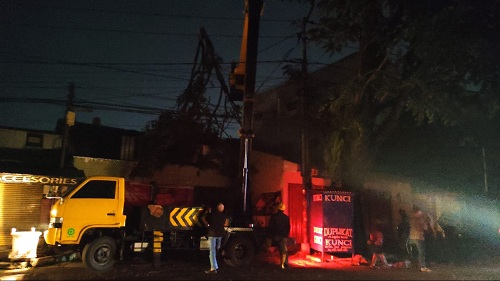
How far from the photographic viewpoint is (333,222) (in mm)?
12844

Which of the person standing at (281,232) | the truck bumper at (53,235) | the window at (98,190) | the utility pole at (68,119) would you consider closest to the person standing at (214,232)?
the person standing at (281,232)

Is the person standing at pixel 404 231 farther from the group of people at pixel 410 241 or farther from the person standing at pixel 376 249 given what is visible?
the person standing at pixel 376 249

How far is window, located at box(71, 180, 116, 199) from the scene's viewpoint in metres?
10.1

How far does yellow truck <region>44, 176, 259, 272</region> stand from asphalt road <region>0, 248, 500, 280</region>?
461mm

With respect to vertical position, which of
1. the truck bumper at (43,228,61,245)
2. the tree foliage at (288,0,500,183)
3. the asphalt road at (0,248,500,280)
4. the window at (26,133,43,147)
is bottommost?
the asphalt road at (0,248,500,280)

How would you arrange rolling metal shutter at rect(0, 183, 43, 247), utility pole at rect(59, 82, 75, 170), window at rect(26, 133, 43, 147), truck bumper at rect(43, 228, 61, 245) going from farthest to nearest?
window at rect(26, 133, 43, 147)
utility pole at rect(59, 82, 75, 170)
rolling metal shutter at rect(0, 183, 43, 247)
truck bumper at rect(43, 228, 61, 245)

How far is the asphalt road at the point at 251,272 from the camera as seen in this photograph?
9.49m

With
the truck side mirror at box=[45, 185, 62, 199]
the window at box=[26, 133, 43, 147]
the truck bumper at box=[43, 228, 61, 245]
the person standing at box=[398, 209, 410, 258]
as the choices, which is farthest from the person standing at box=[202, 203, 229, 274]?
the window at box=[26, 133, 43, 147]

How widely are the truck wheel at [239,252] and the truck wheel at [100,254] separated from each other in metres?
3.16

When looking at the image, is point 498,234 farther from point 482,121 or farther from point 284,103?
point 284,103

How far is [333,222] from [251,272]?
3.85 m

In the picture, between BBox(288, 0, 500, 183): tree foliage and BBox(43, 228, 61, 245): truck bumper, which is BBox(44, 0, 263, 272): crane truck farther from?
BBox(288, 0, 500, 183): tree foliage

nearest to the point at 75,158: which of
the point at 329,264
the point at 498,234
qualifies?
the point at 329,264

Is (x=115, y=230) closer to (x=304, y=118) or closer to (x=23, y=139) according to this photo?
(x=304, y=118)
